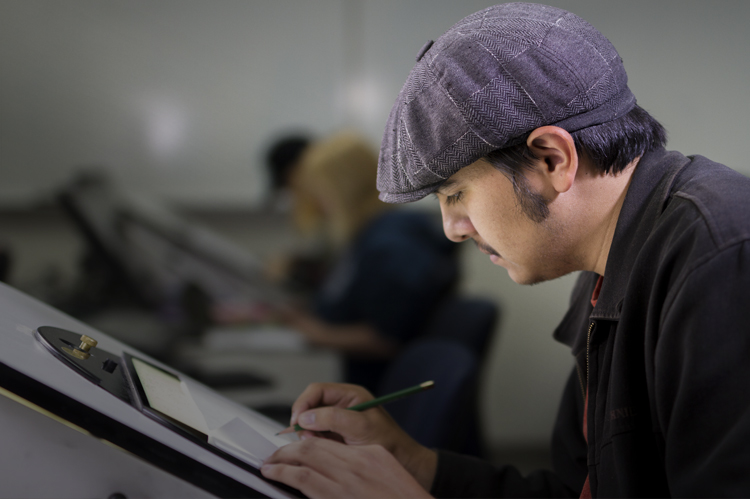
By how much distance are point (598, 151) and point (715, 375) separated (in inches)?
9.8

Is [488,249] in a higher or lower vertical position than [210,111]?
lower

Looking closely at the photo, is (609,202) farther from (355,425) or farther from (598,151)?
(355,425)

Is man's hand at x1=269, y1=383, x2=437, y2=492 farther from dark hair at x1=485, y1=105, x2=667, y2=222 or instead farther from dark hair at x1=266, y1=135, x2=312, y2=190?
dark hair at x1=266, y1=135, x2=312, y2=190

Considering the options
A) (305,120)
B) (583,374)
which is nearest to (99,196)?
(305,120)

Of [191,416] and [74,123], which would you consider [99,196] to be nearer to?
[74,123]

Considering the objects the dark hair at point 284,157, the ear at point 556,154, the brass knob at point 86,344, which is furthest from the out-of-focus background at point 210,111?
the brass knob at point 86,344

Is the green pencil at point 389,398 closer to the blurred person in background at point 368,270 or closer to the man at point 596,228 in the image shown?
the man at point 596,228

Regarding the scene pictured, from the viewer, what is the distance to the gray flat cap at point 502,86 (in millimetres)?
518

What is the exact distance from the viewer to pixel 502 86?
0.52 metres

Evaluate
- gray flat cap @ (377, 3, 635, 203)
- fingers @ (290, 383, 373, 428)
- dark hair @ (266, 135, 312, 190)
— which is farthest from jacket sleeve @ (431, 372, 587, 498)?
dark hair @ (266, 135, 312, 190)

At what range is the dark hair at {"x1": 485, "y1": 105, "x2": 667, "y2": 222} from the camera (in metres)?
0.55

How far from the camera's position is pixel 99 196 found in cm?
180

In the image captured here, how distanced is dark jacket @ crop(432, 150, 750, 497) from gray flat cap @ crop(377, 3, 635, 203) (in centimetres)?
11

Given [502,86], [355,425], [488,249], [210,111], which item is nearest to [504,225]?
[488,249]
